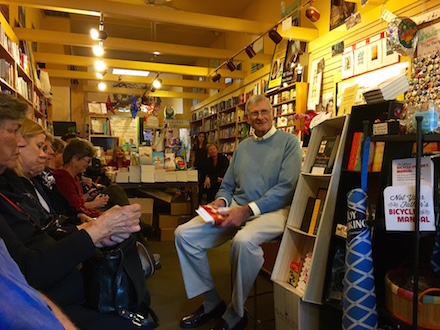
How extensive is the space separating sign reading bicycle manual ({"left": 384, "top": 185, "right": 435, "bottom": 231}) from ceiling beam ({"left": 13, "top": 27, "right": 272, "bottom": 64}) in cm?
580

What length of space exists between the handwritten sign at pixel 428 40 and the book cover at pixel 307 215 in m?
2.13

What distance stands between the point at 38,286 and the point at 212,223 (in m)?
1.31

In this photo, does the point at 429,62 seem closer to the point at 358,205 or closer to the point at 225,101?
the point at 358,205

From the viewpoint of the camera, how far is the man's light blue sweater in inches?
96.0

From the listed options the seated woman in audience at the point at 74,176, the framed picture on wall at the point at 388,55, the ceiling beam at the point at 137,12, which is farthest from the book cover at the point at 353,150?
the ceiling beam at the point at 137,12

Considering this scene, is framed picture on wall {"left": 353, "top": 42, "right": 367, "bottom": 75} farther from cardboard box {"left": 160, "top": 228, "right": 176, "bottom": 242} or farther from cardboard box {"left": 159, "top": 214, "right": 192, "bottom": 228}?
cardboard box {"left": 160, "top": 228, "right": 176, "bottom": 242}

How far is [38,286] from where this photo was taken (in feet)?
3.89

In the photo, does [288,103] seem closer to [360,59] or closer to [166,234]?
[360,59]

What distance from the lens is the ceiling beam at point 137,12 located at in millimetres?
4654

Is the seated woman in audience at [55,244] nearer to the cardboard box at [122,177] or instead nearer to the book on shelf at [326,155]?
the book on shelf at [326,155]

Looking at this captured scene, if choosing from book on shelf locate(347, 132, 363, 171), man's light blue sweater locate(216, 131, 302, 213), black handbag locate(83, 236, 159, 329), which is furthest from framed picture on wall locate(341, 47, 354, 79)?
black handbag locate(83, 236, 159, 329)

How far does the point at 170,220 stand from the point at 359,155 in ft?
11.7

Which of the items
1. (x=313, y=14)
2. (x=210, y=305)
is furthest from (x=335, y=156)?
(x=313, y=14)

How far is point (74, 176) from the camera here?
3.24m
